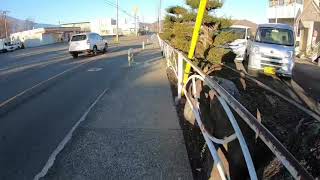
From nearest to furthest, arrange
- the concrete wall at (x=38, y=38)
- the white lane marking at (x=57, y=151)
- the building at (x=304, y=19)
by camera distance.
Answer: the white lane marking at (x=57, y=151)
the building at (x=304, y=19)
the concrete wall at (x=38, y=38)

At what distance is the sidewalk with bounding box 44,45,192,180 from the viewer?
19.1ft

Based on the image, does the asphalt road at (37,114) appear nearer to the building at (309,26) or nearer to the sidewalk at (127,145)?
the sidewalk at (127,145)

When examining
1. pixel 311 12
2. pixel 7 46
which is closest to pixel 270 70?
pixel 311 12

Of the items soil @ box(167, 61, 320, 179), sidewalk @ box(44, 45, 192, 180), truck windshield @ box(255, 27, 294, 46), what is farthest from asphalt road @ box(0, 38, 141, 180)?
truck windshield @ box(255, 27, 294, 46)

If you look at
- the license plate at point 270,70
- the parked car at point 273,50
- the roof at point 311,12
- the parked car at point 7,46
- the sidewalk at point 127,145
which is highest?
the roof at point 311,12

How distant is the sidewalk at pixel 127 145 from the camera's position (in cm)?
583

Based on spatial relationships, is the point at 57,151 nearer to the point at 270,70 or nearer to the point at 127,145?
the point at 127,145

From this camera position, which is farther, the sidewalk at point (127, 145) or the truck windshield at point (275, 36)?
the truck windshield at point (275, 36)

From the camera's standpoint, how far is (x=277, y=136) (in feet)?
24.8

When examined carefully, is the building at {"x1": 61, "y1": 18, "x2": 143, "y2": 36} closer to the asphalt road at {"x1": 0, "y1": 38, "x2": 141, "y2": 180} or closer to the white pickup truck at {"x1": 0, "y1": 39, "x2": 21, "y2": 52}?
the white pickup truck at {"x1": 0, "y1": 39, "x2": 21, "y2": 52}

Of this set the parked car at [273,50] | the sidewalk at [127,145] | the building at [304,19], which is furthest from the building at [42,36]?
the sidewalk at [127,145]

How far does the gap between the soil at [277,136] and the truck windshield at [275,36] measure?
7.23 metres

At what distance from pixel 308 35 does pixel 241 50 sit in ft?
56.8

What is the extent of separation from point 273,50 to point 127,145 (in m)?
14.1
